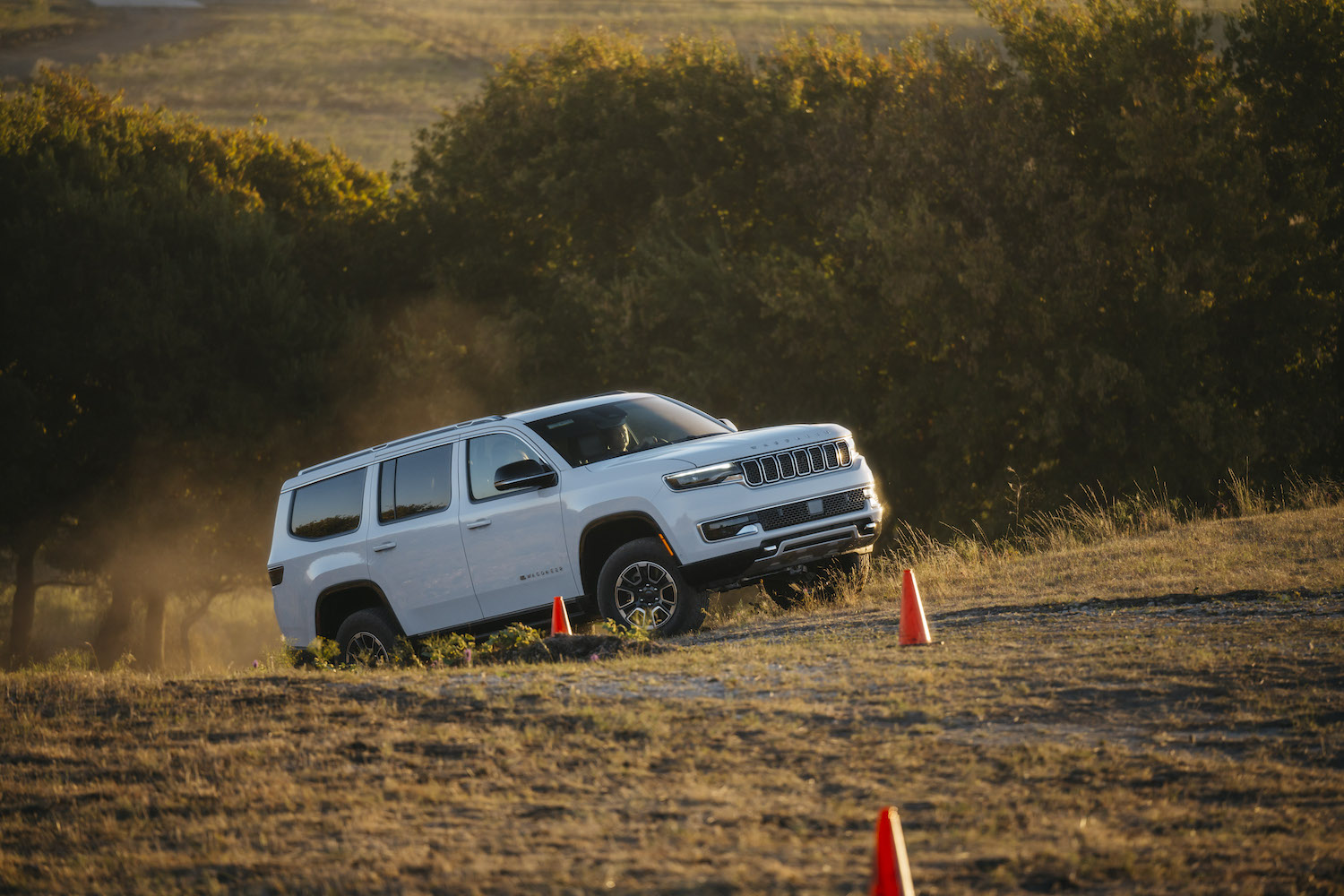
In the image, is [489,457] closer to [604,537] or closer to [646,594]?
[604,537]

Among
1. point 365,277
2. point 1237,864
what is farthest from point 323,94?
point 1237,864

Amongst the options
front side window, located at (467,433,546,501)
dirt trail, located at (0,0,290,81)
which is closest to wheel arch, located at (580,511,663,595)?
front side window, located at (467,433,546,501)

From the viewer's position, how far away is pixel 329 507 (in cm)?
1113

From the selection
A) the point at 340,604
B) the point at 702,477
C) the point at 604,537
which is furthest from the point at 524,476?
the point at 340,604

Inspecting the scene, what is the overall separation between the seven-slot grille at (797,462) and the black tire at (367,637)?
327cm

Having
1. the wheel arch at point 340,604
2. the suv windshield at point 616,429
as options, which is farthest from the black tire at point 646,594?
the wheel arch at point 340,604

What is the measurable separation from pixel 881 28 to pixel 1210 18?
54587 millimetres

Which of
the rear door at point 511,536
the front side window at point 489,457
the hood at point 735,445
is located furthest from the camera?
the front side window at point 489,457

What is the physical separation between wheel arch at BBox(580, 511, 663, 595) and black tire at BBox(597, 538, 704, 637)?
0.38 ft

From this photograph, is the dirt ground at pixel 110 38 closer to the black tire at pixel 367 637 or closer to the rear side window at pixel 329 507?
the rear side window at pixel 329 507

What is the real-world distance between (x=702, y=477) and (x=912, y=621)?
1.99m

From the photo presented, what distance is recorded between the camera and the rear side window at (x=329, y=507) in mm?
10922

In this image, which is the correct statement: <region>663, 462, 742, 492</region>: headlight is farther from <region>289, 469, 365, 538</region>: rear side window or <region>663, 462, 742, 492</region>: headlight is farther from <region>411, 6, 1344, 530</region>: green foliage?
<region>411, 6, 1344, 530</region>: green foliage

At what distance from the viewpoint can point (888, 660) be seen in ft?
25.0
